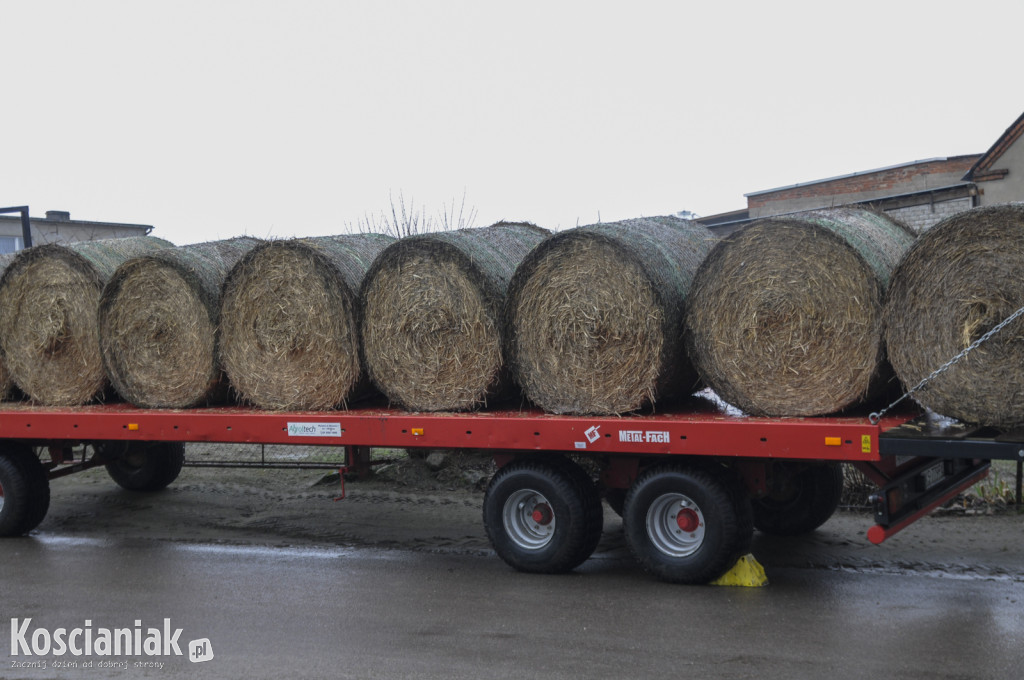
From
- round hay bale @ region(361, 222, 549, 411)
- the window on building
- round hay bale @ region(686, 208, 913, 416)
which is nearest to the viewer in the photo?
round hay bale @ region(686, 208, 913, 416)

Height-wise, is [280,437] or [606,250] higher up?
[606,250]

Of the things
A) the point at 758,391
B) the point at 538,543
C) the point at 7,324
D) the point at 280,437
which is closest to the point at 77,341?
the point at 7,324

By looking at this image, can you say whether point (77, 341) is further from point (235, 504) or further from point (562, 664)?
point (562, 664)

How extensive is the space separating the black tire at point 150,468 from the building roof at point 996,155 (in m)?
17.9

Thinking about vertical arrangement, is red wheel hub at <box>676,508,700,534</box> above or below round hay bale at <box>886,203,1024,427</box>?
below

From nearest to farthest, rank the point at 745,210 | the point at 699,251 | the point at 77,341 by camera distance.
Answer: the point at 699,251
the point at 77,341
the point at 745,210

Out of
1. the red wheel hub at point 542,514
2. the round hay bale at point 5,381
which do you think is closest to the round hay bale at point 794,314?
the red wheel hub at point 542,514

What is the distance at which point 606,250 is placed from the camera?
7.05 meters

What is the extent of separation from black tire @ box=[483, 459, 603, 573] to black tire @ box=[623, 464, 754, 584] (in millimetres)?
352

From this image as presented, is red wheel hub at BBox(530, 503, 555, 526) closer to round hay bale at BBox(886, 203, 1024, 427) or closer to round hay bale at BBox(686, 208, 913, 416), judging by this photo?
round hay bale at BBox(686, 208, 913, 416)

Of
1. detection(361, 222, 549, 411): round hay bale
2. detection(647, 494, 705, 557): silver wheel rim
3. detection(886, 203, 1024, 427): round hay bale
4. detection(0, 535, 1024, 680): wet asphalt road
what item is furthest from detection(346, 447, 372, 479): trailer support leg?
detection(886, 203, 1024, 427): round hay bale

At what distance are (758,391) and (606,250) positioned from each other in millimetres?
1374

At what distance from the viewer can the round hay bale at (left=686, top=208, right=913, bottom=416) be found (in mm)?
6363

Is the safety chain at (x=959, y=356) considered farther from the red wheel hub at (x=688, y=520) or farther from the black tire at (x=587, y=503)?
the black tire at (x=587, y=503)
